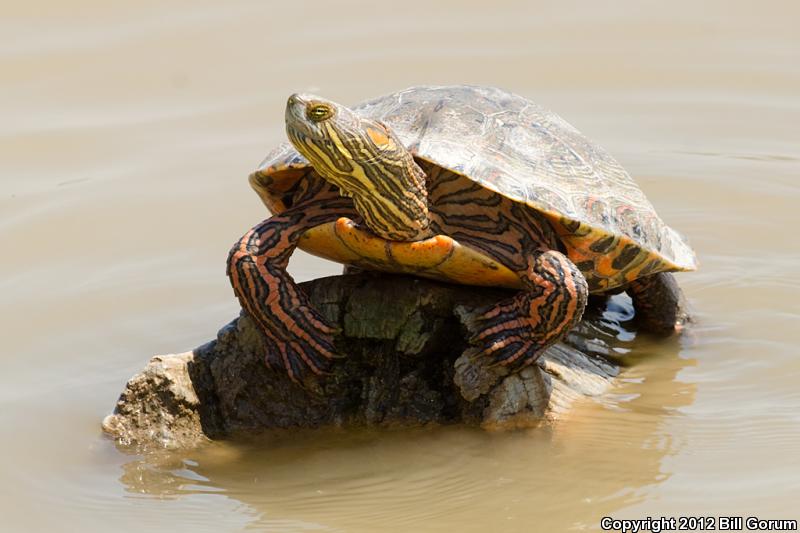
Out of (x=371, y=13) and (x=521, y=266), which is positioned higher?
(x=371, y=13)

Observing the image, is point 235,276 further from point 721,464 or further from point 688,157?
point 688,157

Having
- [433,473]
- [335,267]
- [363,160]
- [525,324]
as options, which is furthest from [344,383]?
[335,267]

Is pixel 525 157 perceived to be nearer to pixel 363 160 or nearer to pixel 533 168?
pixel 533 168

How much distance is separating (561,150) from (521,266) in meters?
0.78

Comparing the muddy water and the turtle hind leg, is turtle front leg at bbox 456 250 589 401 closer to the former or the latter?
the muddy water

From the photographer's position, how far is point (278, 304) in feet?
17.6

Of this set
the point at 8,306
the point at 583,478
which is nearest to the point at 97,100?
the point at 8,306

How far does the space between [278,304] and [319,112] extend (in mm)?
855

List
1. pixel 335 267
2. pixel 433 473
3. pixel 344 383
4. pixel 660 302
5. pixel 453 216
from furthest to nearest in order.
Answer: pixel 335 267, pixel 660 302, pixel 453 216, pixel 344 383, pixel 433 473

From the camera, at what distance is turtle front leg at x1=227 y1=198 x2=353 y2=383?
211 inches

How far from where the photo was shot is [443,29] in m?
12.3

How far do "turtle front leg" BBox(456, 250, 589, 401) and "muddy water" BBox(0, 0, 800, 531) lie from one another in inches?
11.5

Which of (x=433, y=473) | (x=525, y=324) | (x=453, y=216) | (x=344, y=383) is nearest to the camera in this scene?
(x=433, y=473)

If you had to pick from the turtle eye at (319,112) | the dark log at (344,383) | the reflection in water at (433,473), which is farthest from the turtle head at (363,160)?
the reflection in water at (433,473)
